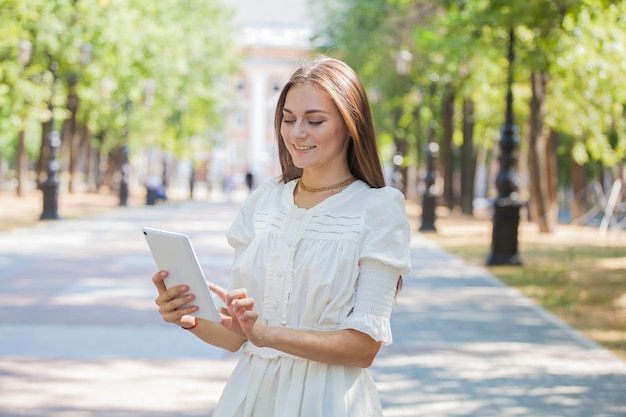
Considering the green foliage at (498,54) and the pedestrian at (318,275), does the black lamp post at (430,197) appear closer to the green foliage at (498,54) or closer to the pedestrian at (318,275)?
the green foliage at (498,54)

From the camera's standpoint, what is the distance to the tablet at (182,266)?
3010mm

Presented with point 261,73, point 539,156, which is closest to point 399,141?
point 539,156

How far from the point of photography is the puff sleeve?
3.09 meters

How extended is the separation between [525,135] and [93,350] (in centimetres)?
3354

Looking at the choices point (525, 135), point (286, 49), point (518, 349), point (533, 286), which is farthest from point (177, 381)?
point (286, 49)

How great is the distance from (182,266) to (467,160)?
33.3 m

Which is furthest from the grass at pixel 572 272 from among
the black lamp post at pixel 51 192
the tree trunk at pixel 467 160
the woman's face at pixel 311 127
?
the black lamp post at pixel 51 192

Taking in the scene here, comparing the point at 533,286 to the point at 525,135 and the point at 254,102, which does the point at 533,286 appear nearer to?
the point at 525,135

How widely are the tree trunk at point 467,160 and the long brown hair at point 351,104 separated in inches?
1296

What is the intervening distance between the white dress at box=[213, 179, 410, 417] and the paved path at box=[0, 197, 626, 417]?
4037 millimetres

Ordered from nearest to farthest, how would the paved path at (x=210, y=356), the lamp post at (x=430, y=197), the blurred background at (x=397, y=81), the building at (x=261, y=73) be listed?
the paved path at (x=210, y=356), the blurred background at (x=397, y=81), the lamp post at (x=430, y=197), the building at (x=261, y=73)

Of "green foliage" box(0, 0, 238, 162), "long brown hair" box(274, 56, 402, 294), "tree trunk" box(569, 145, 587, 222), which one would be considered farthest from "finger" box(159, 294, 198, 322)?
"tree trunk" box(569, 145, 587, 222)

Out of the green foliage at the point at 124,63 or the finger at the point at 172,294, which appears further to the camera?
the green foliage at the point at 124,63

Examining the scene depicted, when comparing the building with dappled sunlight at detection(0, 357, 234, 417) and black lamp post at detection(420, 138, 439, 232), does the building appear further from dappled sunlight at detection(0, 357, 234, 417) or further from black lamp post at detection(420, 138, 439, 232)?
dappled sunlight at detection(0, 357, 234, 417)
